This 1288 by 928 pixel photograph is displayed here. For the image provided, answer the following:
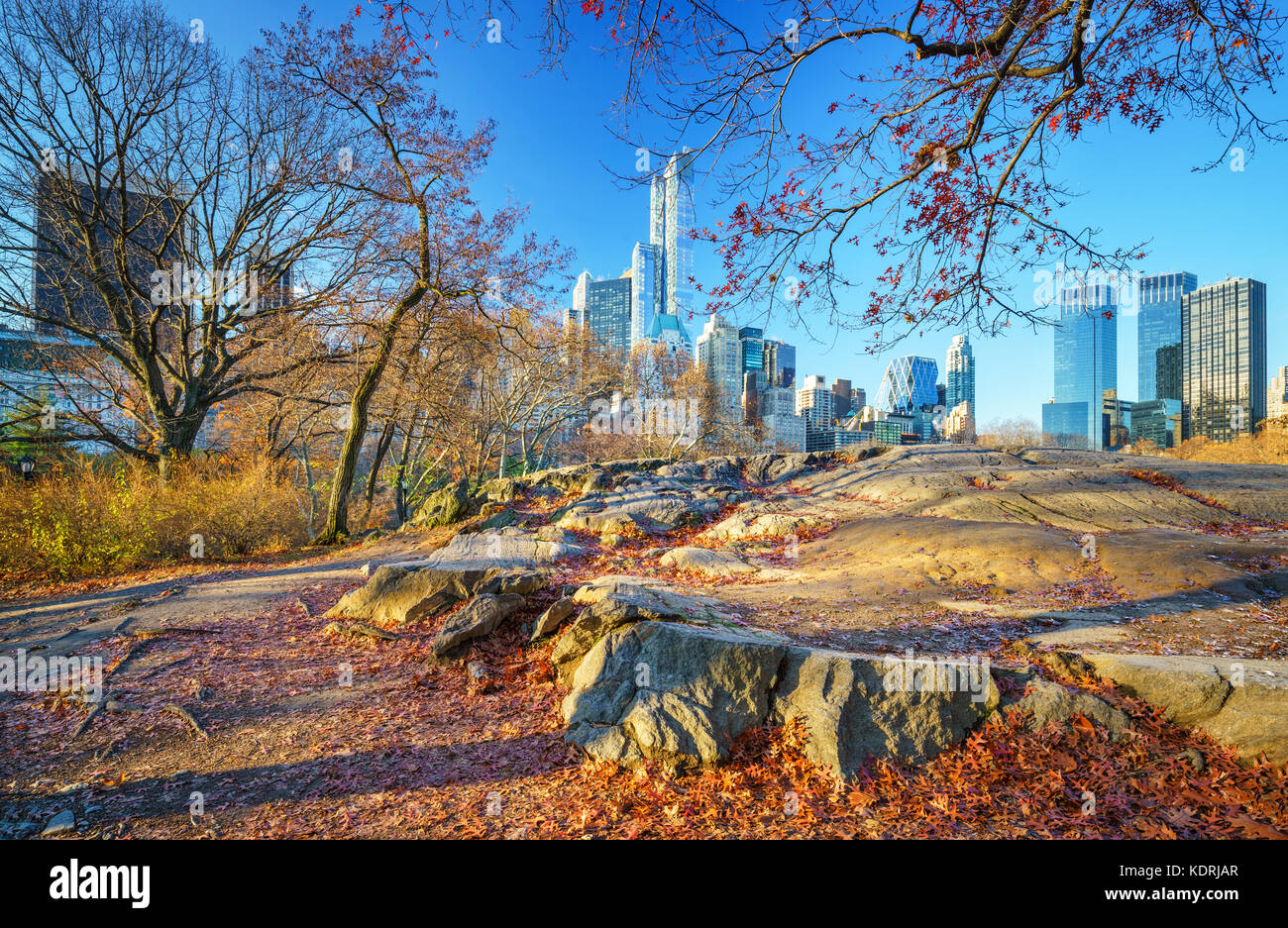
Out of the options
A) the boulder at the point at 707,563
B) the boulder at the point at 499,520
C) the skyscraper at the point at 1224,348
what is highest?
the skyscraper at the point at 1224,348

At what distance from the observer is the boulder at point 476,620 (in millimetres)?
5973

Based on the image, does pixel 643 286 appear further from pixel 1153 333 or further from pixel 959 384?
pixel 1153 333

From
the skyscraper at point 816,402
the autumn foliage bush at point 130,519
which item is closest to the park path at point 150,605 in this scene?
the autumn foliage bush at point 130,519

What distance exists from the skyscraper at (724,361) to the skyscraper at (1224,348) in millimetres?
60871

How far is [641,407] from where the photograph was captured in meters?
38.5

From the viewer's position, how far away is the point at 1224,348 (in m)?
77.9

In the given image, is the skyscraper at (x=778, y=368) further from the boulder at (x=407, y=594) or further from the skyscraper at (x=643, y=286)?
the boulder at (x=407, y=594)

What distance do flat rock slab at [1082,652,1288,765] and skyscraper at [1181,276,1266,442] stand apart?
88.7 metres

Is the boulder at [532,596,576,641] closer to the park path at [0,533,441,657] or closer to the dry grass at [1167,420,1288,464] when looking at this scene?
the park path at [0,533,441,657]

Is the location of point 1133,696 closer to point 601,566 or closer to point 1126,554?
point 1126,554

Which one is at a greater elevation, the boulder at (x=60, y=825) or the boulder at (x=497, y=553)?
the boulder at (x=497, y=553)

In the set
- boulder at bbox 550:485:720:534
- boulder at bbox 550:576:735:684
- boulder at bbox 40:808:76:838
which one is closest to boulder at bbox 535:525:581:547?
boulder at bbox 550:485:720:534

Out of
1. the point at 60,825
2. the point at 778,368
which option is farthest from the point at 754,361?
the point at 60,825

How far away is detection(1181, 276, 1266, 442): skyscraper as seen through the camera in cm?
7162
